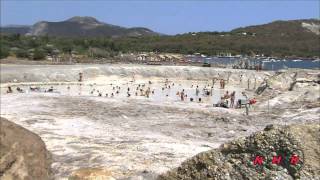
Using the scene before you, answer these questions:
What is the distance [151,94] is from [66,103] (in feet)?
41.5

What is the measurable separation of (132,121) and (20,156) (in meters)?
12.7

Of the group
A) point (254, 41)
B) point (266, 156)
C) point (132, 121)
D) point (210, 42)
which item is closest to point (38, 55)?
point (132, 121)

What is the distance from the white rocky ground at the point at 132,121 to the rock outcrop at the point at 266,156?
4.81 meters

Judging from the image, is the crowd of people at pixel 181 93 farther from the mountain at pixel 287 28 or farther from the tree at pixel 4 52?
the mountain at pixel 287 28

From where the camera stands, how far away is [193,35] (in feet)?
507

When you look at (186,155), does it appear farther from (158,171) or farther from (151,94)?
(151,94)

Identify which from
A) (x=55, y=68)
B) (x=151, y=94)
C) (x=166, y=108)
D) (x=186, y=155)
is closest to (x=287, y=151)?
(x=186, y=155)

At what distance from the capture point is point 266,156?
7469 mm

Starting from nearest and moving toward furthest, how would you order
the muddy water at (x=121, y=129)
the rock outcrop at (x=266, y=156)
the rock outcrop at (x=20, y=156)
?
the rock outcrop at (x=266, y=156), the rock outcrop at (x=20, y=156), the muddy water at (x=121, y=129)

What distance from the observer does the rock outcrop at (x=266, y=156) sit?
24.0 ft

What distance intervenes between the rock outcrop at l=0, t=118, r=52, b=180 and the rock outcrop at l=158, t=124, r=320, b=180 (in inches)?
176

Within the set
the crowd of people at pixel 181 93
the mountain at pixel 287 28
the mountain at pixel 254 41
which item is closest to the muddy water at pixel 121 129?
the crowd of people at pixel 181 93

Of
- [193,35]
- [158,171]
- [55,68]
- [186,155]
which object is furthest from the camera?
[193,35]

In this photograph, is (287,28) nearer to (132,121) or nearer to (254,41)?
(254,41)
